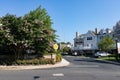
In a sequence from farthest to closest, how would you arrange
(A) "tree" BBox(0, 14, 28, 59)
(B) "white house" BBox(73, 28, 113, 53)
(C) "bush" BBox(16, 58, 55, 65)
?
(B) "white house" BBox(73, 28, 113, 53) < (C) "bush" BBox(16, 58, 55, 65) < (A) "tree" BBox(0, 14, 28, 59)

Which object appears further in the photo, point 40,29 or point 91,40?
point 91,40

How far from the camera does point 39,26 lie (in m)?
35.1

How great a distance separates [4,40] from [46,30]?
5250 millimetres

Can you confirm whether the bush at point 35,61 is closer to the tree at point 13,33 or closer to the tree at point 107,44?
the tree at point 13,33

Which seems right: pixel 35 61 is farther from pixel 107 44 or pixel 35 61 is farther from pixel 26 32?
pixel 107 44

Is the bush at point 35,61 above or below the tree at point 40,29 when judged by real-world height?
below

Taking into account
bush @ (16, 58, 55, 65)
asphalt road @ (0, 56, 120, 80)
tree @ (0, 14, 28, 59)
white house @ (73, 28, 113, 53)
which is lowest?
asphalt road @ (0, 56, 120, 80)

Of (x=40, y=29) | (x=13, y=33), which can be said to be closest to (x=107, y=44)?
(x=40, y=29)

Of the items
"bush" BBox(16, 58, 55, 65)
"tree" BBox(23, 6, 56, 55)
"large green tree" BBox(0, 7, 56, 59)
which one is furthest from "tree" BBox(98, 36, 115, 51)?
"bush" BBox(16, 58, 55, 65)

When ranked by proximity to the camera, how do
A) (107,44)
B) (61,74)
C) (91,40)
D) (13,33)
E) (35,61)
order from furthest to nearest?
(91,40) < (107,44) < (35,61) < (13,33) < (61,74)

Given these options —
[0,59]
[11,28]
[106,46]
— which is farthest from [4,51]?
[106,46]

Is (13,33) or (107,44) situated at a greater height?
(107,44)

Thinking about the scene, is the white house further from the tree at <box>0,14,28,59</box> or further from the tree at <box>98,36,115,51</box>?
the tree at <box>0,14,28,59</box>

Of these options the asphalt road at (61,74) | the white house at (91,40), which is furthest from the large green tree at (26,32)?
the white house at (91,40)
